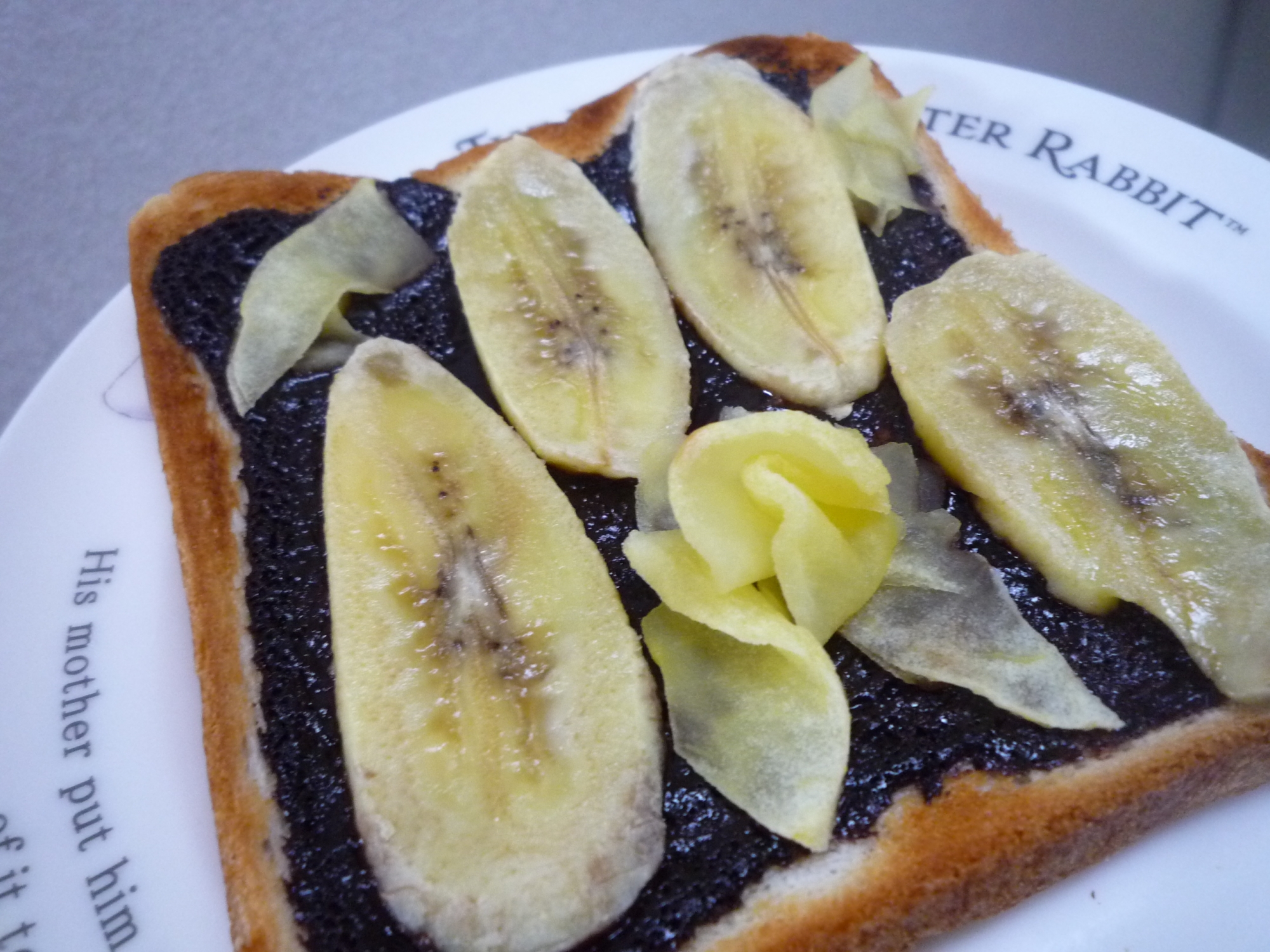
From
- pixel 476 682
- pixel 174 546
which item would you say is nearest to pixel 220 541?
pixel 174 546

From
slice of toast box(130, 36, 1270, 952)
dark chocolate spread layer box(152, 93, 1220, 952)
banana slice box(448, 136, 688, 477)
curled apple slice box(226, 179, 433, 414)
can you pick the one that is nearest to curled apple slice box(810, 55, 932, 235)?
dark chocolate spread layer box(152, 93, 1220, 952)

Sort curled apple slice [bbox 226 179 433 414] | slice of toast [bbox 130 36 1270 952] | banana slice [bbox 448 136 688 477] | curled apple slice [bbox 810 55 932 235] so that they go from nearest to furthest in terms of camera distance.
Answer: slice of toast [bbox 130 36 1270 952] < banana slice [bbox 448 136 688 477] < curled apple slice [bbox 226 179 433 414] < curled apple slice [bbox 810 55 932 235]

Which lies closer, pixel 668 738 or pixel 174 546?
pixel 668 738

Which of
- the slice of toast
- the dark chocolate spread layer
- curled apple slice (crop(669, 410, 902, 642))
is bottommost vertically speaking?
the slice of toast

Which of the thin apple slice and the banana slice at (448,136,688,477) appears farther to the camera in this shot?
the banana slice at (448,136,688,477)

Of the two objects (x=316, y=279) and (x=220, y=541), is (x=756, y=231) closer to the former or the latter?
(x=316, y=279)

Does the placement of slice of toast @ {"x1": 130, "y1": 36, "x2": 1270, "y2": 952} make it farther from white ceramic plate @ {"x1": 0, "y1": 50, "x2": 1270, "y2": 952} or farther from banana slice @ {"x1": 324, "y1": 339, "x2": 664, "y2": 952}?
banana slice @ {"x1": 324, "y1": 339, "x2": 664, "y2": 952}

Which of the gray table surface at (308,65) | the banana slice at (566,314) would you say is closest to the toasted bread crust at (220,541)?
the banana slice at (566,314)
